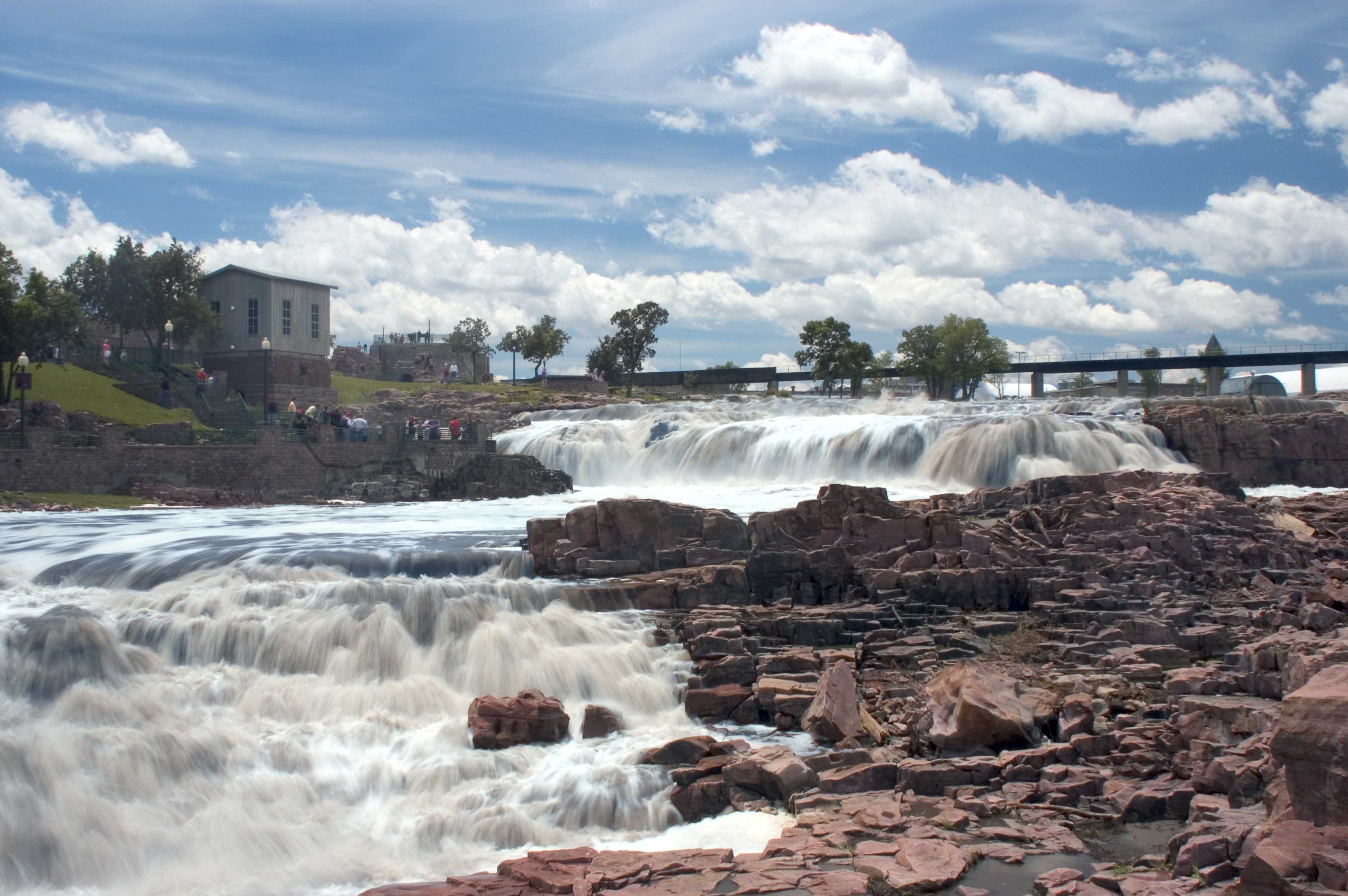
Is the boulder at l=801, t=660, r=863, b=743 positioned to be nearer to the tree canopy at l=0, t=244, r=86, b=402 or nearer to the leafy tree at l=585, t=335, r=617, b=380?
the tree canopy at l=0, t=244, r=86, b=402

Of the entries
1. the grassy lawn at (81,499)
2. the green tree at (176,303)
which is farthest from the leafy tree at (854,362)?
the grassy lawn at (81,499)

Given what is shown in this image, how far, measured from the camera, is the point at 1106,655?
1470cm

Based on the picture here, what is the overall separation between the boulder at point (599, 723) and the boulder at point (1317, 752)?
25.7 ft

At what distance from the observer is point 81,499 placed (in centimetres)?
3016

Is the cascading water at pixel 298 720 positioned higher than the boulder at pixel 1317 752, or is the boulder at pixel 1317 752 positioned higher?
the boulder at pixel 1317 752

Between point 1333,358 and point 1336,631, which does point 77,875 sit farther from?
point 1333,358

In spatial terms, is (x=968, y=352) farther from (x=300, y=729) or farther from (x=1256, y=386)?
(x=300, y=729)

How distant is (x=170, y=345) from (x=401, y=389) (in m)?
14.1

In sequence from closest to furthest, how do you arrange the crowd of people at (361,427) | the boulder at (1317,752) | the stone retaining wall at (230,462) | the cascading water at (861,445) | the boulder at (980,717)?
1. the boulder at (1317,752)
2. the boulder at (980,717)
3. the stone retaining wall at (230,462)
4. the cascading water at (861,445)
5. the crowd of people at (361,427)

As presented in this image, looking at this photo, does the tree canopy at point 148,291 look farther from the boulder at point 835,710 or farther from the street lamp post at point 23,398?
the boulder at point 835,710

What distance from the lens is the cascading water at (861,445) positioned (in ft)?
116

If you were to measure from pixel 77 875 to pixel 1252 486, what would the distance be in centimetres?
3902

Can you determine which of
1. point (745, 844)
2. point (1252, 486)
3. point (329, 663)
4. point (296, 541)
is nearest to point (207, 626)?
point (329, 663)

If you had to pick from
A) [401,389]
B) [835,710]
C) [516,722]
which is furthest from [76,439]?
[401,389]
